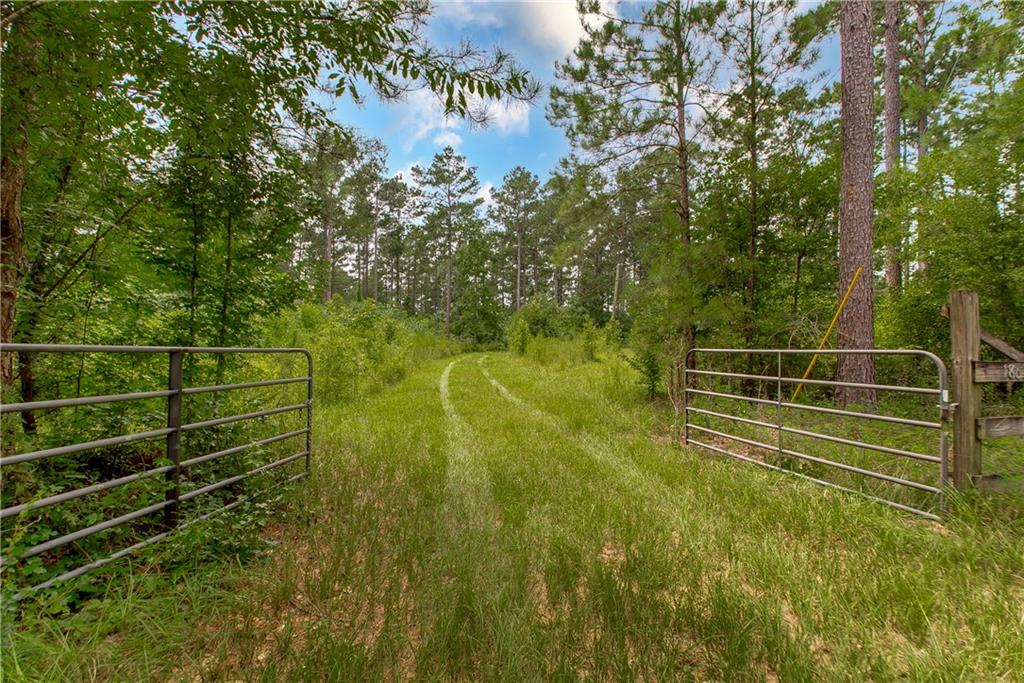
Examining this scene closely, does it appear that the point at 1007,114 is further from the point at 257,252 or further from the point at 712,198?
the point at 257,252

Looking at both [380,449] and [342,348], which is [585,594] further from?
[342,348]

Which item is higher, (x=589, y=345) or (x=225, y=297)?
(x=225, y=297)

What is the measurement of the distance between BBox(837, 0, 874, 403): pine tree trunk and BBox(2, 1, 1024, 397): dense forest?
58mm

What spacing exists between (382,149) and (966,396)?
887 cm

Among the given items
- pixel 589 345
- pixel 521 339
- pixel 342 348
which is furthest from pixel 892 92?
pixel 342 348

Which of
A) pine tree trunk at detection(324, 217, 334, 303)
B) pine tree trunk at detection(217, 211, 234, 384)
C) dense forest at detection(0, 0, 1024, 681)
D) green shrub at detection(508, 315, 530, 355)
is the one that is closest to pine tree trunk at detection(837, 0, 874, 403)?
dense forest at detection(0, 0, 1024, 681)

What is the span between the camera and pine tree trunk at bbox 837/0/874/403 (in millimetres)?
6012

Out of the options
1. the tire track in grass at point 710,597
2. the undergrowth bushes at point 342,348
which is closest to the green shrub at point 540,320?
the undergrowth bushes at point 342,348

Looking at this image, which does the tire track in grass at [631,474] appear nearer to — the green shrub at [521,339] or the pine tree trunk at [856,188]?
the pine tree trunk at [856,188]

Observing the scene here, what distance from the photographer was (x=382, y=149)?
310 inches

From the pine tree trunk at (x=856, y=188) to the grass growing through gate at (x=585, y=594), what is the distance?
153 inches

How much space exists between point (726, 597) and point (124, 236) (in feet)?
16.4

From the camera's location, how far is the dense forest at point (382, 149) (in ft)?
7.84

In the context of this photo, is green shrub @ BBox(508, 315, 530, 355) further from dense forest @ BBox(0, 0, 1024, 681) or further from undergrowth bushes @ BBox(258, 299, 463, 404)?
dense forest @ BBox(0, 0, 1024, 681)
